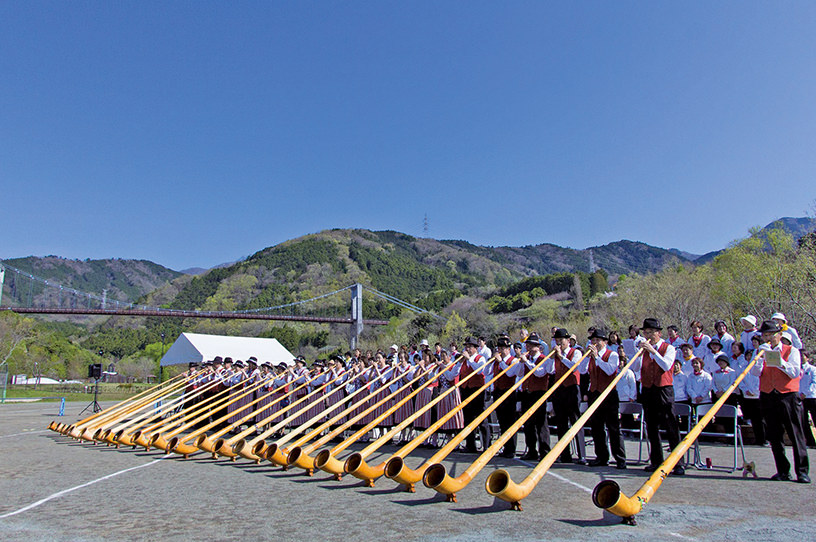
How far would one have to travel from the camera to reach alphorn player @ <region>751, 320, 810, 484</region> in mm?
7402

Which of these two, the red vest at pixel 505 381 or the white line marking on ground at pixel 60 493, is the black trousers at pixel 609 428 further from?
the white line marking on ground at pixel 60 493

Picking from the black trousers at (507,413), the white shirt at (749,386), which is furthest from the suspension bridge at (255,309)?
the white shirt at (749,386)

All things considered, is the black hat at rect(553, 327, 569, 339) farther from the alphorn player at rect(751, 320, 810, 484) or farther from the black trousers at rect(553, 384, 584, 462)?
the alphorn player at rect(751, 320, 810, 484)

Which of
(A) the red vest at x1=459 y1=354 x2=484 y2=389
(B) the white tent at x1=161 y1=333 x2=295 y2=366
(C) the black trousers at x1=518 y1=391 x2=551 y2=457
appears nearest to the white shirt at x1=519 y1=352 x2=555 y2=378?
(C) the black trousers at x1=518 y1=391 x2=551 y2=457

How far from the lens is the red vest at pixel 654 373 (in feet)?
27.4

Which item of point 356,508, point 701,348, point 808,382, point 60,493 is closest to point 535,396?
point 701,348

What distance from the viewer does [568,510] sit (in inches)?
230

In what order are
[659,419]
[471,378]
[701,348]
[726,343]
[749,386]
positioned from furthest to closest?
[701,348] < [726,343] < [471,378] < [749,386] < [659,419]

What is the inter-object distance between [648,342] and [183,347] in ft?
91.9

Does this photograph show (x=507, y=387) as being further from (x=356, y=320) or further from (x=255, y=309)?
(x=255, y=309)

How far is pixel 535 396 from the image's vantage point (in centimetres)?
1000

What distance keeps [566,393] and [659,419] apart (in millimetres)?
1744

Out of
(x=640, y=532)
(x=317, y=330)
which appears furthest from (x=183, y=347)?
(x=317, y=330)

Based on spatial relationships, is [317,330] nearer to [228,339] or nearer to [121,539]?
[228,339]
